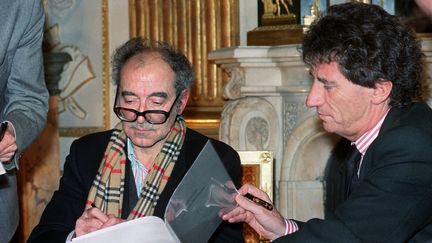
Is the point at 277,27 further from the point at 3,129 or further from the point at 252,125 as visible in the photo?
the point at 3,129

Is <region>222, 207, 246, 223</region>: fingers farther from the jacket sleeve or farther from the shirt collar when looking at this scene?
the jacket sleeve

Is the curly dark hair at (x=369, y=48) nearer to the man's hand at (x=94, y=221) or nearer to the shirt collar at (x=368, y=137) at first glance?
the shirt collar at (x=368, y=137)

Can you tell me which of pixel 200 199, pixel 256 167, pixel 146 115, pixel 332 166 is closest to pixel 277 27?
pixel 332 166

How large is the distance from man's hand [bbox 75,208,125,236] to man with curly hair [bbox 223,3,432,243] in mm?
336

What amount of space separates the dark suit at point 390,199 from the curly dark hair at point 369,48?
18 centimetres

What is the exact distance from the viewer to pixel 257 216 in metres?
2.77

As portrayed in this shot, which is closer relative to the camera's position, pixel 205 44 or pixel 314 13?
pixel 314 13

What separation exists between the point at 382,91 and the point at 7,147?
3.82ft

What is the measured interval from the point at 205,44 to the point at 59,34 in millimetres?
1213

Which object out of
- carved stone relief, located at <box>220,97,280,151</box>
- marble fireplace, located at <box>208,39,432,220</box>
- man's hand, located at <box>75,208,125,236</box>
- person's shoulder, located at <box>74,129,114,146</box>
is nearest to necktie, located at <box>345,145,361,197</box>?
man's hand, located at <box>75,208,125,236</box>

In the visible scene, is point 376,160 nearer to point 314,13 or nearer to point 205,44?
point 314,13

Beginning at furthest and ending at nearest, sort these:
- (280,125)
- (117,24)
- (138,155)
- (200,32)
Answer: (117,24) < (200,32) < (280,125) < (138,155)

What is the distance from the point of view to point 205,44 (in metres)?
6.34

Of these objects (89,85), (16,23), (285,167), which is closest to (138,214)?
(16,23)
